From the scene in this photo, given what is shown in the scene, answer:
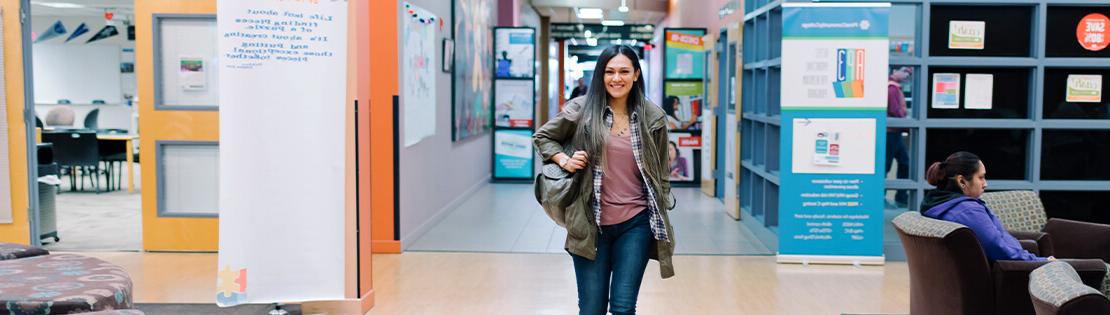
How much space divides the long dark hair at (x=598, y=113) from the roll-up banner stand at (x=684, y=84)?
8107 mm

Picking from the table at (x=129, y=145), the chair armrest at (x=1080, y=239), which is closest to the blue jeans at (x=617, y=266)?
the chair armrest at (x=1080, y=239)

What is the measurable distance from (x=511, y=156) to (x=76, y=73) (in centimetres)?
966

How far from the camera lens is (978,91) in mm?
6637

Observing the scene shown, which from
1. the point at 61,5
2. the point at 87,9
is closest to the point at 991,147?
the point at 61,5

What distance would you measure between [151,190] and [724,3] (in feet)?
19.9

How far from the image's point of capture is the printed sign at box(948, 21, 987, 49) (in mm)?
6570

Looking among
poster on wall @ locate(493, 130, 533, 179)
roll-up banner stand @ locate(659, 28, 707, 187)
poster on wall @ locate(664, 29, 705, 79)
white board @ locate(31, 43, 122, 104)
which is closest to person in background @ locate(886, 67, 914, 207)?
roll-up banner stand @ locate(659, 28, 707, 187)

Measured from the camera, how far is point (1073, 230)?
4.88 meters

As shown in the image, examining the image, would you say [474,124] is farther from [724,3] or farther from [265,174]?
[265,174]

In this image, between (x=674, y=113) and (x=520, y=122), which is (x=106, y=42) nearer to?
(x=520, y=122)

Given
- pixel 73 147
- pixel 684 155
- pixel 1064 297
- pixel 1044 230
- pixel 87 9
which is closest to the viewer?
pixel 1064 297

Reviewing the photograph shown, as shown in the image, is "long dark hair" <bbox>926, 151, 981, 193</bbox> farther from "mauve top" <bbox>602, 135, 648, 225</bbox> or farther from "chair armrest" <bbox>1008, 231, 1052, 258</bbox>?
"mauve top" <bbox>602, 135, 648, 225</bbox>

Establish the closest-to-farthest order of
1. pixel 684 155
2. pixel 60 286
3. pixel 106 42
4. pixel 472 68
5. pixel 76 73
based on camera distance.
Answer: pixel 60 286, pixel 472 68, pixel 684 155, pixel 76 73, pixel 106 42

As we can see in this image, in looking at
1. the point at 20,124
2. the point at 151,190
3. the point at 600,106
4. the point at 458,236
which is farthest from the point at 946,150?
the point at 20,124
